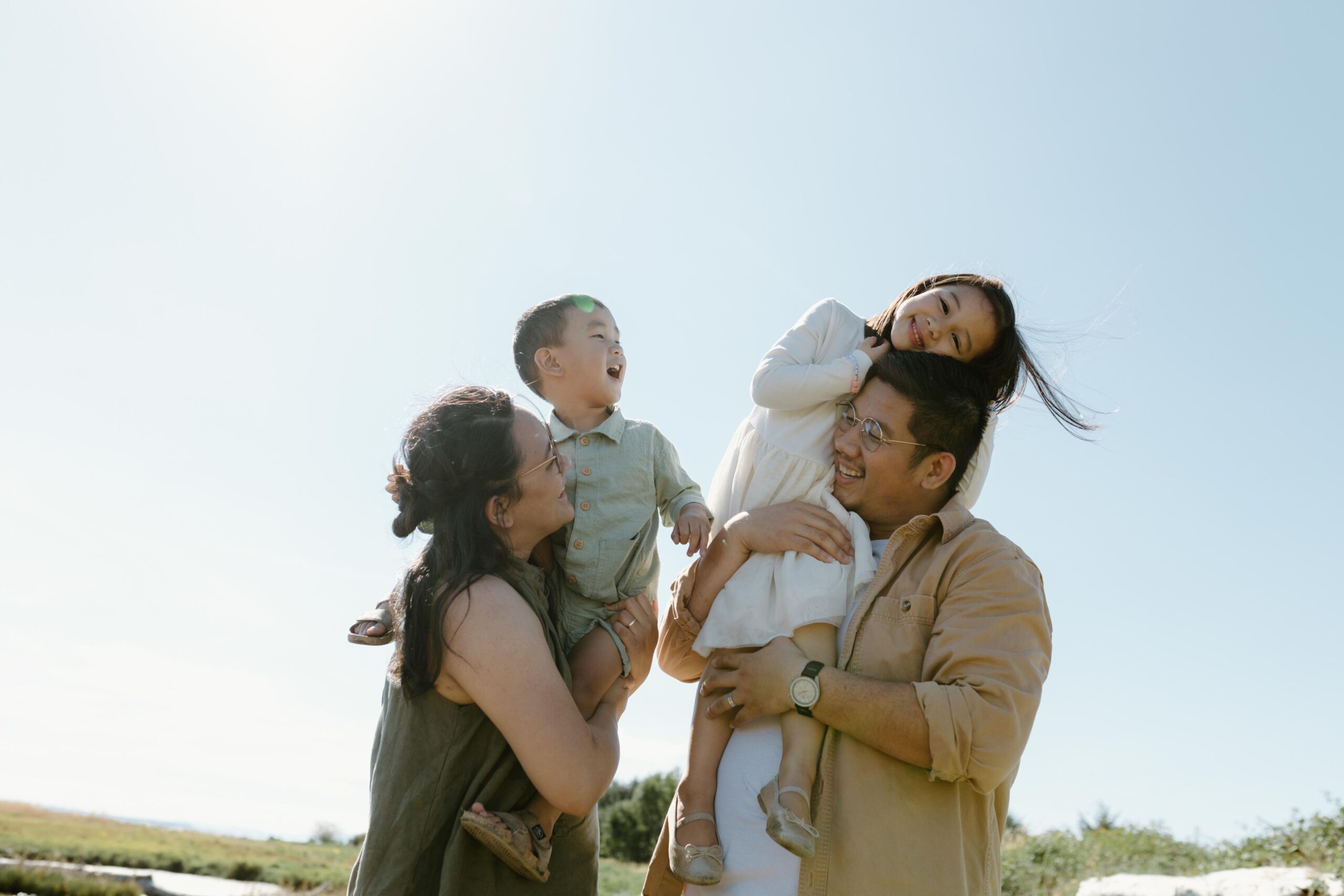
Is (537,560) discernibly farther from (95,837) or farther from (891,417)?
(95,837)

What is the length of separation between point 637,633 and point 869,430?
1114mm

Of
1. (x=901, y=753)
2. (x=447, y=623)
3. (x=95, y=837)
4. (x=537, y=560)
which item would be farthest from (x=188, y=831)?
(x=901, y=753)

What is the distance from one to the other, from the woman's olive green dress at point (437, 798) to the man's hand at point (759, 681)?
49 centimetres

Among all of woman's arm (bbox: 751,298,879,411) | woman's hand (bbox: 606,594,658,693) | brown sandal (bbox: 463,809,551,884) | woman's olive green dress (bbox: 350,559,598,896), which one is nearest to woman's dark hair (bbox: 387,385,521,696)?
woman's olive green dress (bbox: 350,559,598,896)

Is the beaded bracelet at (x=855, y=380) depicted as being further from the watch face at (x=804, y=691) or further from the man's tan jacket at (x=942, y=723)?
the watch face at (x=804, y=691)

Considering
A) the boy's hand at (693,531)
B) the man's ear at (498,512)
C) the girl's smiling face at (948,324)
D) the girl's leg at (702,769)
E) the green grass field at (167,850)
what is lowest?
the green grass field at (167,850)

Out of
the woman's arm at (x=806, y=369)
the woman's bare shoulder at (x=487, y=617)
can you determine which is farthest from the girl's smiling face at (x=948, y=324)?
the woman's bare shoulder at (x=487, y=617)

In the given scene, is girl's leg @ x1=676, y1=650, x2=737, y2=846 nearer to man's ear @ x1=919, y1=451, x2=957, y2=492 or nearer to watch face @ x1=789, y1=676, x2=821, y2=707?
watch face @ x1=789, y1=676, x2=821, y2=707

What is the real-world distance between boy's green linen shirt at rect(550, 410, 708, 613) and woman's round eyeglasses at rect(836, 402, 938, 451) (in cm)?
84

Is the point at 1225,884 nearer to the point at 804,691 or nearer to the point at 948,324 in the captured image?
the point at 948,324

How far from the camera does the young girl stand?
2732 mm

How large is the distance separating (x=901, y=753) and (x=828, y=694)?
0.25 m

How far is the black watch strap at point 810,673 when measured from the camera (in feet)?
8.86

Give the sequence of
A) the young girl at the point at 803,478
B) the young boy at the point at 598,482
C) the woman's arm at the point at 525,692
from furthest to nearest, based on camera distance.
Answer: the young boy at the point at 598,482
the young girl at the point at 803,478
the woman's arm at the point at 525,692
